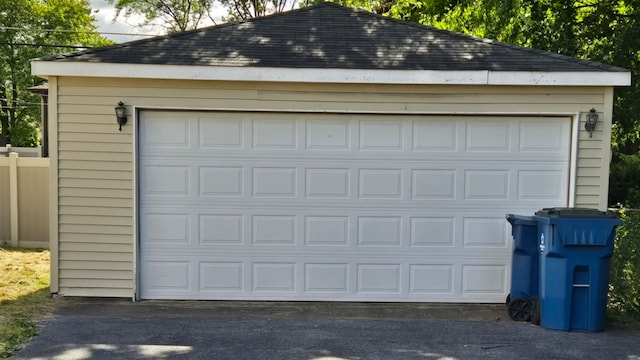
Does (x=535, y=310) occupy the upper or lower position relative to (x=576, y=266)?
lower

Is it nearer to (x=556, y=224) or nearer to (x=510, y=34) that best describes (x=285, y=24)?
(x=556, y=224)

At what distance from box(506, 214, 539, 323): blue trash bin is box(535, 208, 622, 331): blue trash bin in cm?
30

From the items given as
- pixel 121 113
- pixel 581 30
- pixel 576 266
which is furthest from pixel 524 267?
pixel 581 30

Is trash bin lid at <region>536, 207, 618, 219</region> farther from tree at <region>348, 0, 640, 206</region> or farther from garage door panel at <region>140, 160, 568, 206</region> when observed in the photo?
tree at <region>348, 0, 640, 206</region>

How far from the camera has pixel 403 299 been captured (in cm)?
662

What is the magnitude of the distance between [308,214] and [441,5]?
32.9 feet

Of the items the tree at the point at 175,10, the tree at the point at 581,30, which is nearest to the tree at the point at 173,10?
the tree at the point at 175,10

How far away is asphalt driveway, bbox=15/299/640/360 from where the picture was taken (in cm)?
488

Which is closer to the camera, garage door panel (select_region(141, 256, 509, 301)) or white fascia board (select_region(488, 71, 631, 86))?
white fascia board (select_region(488, 71, 631, 86))

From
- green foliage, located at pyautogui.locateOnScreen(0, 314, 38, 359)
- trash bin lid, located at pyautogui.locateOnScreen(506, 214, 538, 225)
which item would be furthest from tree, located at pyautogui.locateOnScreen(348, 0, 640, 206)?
green foliage, located at pyautogui.locateOnScreen(0, 314, 38, 359)

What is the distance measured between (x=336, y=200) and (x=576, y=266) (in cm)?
255

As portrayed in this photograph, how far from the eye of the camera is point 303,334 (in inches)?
212

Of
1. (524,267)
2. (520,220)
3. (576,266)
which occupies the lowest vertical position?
(524,267)

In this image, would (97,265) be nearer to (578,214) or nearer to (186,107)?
(186,107)
